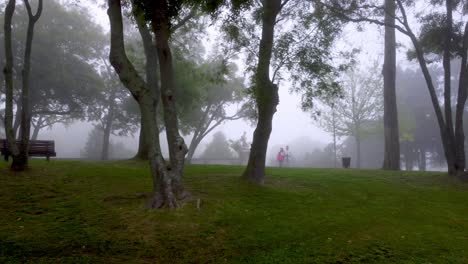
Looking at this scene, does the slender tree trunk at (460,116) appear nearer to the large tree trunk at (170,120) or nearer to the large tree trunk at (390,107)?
the large tree trunk at (390,107)

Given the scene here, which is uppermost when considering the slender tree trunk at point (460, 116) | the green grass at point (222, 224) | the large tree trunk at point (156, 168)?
the slender tree trunk at point (460, 116)

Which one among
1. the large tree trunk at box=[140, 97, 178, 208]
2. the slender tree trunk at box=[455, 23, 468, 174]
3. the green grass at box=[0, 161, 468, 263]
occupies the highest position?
the slender tree trunk at box=[455, 23, 468, 174]

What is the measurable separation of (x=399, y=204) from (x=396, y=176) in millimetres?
5728

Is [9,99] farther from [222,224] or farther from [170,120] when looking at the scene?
[222,224]

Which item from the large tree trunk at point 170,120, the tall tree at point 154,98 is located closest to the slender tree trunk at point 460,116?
the tall tree at point 154,98

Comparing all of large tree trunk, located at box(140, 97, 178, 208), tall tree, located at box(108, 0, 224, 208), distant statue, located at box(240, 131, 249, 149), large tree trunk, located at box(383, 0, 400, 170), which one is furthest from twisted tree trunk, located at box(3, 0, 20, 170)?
distant statue, located at box(240, 131, 249, 149)

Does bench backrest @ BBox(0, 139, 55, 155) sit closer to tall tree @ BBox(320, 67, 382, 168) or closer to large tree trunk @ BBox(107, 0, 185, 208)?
large tree trunk @ BBox(107, 0, 185, 208)

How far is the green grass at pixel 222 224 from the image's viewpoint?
6191 mm

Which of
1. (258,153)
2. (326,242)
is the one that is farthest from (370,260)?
(258,153)

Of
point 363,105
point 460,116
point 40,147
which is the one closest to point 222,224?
point 40,147

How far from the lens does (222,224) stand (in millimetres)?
7480

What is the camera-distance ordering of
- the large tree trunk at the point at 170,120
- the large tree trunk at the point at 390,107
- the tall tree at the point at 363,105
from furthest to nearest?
the tall tree at the point at 363,105, the large tree trunk at the point at 390,107, the large tree trunk at the point at 170,120

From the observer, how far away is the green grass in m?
6.19

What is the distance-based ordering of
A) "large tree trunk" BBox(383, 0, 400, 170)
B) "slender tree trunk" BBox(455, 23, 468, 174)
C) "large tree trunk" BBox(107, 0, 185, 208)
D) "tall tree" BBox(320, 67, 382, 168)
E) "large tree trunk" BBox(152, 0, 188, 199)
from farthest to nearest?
"tall tree" BBox(320, 67, 382, 168) < "large tree trunk" BBox(383, 0, 400, 170) < "slender tree trunk" BBox(455, 23, 468, 174) < "large tree trunk" BBox(152, 0, 188, 199) < "large tree trunk" BBox(107, 0, 185, 208)
